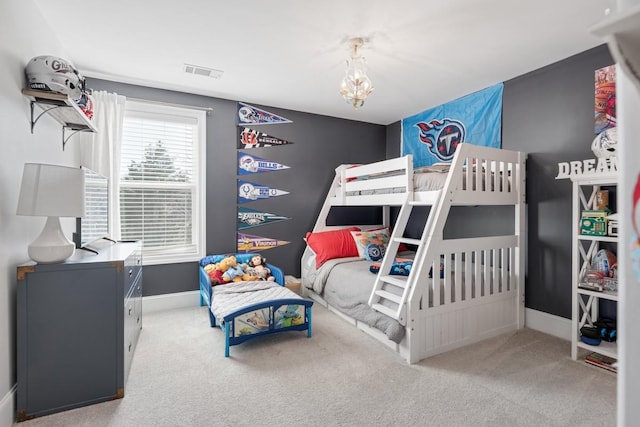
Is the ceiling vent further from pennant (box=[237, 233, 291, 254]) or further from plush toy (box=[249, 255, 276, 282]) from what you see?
plush toy (box=[249, 255, 276, 282])

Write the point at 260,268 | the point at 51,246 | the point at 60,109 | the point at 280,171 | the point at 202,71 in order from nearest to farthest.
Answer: the point at 51,246 < the point at 60,109 < the point at 202,71 < the point at 260,268 < the point at 280,171

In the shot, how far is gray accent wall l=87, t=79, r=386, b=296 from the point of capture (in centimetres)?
343

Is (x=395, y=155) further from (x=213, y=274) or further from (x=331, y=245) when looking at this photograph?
(x=213, y=274)

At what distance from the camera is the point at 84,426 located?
1627 mm

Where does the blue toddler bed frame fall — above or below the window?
below

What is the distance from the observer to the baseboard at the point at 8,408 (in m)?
1.55

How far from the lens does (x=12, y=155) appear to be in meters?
1.67

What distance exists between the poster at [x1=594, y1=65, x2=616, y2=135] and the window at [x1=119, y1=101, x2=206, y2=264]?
3694mm

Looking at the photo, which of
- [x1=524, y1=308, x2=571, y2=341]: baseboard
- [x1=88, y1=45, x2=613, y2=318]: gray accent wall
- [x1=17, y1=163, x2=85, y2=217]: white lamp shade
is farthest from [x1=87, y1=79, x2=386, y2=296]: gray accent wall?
[x1=524, y1=308, x2=571, y2=341]: baseboard

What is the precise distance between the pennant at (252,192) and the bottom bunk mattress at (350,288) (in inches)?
38.0

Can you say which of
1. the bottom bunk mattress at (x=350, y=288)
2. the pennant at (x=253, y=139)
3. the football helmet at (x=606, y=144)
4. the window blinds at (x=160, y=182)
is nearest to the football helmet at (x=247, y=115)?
the pennant at (x=253, y=139)

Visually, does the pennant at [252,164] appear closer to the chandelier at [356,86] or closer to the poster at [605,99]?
the chandelier at [356,86]

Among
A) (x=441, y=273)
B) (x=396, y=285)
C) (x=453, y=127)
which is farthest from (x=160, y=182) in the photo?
(x=453, y=127)

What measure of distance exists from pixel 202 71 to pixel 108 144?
114 centimetres
